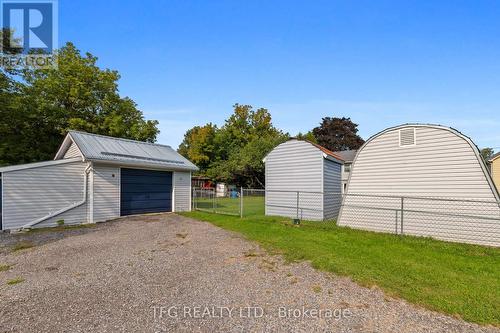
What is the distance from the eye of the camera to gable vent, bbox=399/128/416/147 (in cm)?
937

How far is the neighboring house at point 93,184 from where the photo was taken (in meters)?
10.5

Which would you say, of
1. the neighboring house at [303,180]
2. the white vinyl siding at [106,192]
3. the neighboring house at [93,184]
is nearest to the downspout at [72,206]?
the neighboring house at [93,184]

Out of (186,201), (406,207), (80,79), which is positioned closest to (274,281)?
(406,207)

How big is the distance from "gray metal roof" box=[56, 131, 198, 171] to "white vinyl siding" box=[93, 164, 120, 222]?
23.4 inches

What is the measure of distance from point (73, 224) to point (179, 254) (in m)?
7.39

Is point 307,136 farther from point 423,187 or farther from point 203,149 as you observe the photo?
point 423,187

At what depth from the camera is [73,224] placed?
1174 centimetres

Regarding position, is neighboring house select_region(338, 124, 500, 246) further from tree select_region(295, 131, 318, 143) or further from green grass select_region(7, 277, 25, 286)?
tree select_region(295, 131, 318, 143)

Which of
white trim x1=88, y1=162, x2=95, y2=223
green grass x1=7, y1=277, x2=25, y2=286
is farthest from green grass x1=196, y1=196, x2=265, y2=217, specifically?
green grass x1=7, y1=277, x2=25, y2=286

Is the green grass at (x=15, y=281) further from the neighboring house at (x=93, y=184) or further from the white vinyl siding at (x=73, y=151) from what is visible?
the white vinyl siding at (x=73, y=151)

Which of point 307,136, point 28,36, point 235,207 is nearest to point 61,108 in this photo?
point 28,36

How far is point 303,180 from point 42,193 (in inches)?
442

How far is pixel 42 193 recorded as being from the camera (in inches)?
436

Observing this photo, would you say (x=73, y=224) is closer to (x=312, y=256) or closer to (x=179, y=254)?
(x=179, y=254)
